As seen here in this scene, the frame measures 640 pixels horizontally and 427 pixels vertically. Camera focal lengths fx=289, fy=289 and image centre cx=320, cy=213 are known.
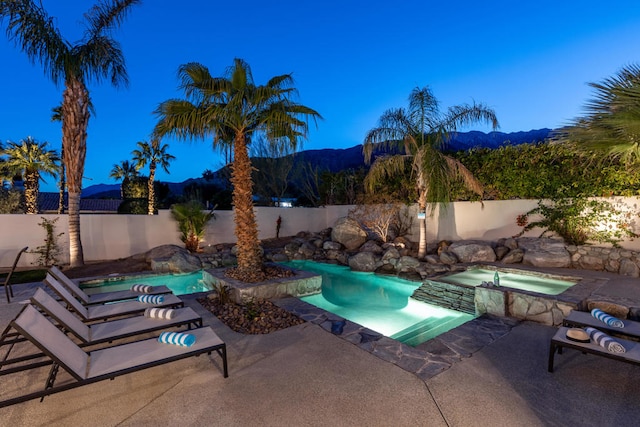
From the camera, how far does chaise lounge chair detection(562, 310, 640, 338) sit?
3.28 meters

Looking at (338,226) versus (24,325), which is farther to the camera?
(338,226)

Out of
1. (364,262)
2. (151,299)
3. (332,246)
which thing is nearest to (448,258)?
(364,262)

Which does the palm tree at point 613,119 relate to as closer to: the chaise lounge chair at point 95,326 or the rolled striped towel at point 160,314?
the chaise lounge chair at point 95,326

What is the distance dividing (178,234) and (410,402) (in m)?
12.7

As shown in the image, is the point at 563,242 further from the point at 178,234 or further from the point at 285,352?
the point at 178,234

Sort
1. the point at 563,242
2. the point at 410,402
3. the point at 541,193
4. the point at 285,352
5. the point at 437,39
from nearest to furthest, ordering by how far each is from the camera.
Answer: the point at 410,402 → the point at 285,352 → the point at 563,242 → the point at 541,193 → the point at 437,39

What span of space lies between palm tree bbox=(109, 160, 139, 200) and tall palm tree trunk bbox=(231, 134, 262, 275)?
24.9 m

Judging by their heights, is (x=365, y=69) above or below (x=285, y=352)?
above

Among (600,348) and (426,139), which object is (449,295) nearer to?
(600,348)

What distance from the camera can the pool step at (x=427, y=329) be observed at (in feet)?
16.5

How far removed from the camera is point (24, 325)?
2400mm

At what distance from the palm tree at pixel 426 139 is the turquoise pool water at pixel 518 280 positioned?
2261mm

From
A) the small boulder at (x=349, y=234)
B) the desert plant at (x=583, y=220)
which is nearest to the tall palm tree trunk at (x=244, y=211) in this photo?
the small boulder at (x=349, y=234)

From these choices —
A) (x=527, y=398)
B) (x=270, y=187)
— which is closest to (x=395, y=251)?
(x=527, y=398)
